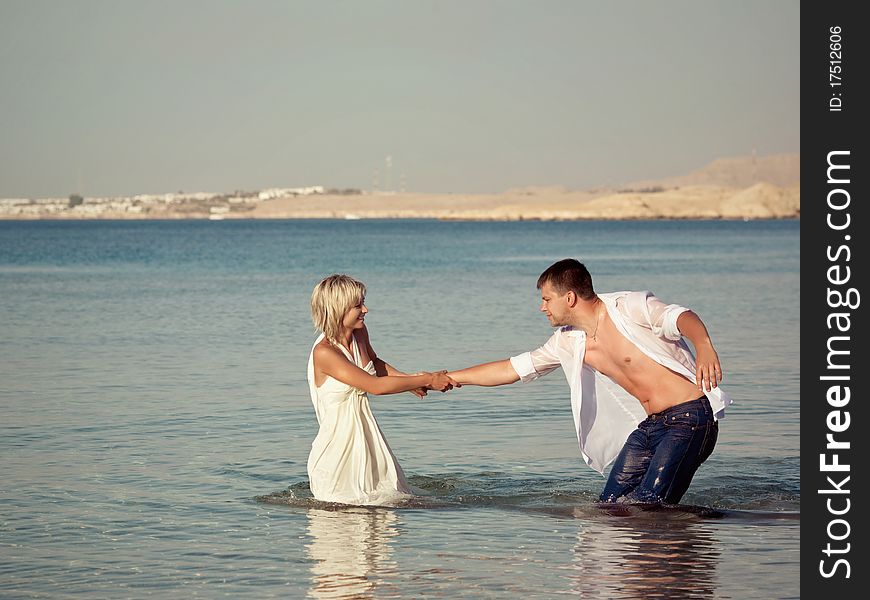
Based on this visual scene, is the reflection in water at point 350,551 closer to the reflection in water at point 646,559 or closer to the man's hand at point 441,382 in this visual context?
the man's hand at point 441,382

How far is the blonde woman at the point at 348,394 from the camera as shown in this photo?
855 cm

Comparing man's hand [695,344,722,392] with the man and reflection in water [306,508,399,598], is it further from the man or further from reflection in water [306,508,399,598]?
reflection in water [306,508,399,598]

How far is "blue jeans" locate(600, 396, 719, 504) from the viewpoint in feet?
26.7

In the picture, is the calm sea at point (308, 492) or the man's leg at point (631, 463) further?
the man's leg at point (631, 463)

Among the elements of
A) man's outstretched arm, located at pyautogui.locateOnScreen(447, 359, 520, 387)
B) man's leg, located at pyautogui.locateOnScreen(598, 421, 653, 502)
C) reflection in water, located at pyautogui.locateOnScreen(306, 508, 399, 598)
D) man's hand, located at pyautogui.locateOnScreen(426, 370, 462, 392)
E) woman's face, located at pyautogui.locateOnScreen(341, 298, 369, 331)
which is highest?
woman's face, located at pyautogui.locateOnScreen(341, 298, 369, 331)

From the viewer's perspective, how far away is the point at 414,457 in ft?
38.2

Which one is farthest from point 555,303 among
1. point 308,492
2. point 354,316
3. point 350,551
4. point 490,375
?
point 308,492

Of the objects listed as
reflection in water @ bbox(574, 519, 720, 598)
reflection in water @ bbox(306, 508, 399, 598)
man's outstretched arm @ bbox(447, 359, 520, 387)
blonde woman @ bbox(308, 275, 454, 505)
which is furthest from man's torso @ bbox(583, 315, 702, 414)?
reflection in water @ bbox(306, 508, 399, 598)

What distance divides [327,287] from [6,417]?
677 cm

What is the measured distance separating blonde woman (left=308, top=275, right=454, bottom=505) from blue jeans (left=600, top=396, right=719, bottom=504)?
146cm

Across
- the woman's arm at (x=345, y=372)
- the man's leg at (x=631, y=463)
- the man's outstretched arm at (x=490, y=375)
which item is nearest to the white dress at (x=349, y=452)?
the woman's arm at (x=345, y=372)

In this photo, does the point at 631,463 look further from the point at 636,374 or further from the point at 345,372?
the point at 345,372

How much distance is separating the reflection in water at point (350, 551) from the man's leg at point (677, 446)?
1.77m

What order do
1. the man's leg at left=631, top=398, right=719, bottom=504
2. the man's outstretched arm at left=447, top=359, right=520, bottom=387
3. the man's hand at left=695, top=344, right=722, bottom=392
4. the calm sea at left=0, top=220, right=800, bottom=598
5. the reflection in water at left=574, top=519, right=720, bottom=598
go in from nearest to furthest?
the reflection in water at left=574, top=519, right=720, bottom=598 < the calm sea at left=0, top=220, right=800, bottom=598 < the man's hand at left=695, top=344, right=722, bottom=392 < the man's leg at left=631, top=398, right=719, bottom=504 < the man's outstretched arm at left=447, top=359, right=520, bottom=387
